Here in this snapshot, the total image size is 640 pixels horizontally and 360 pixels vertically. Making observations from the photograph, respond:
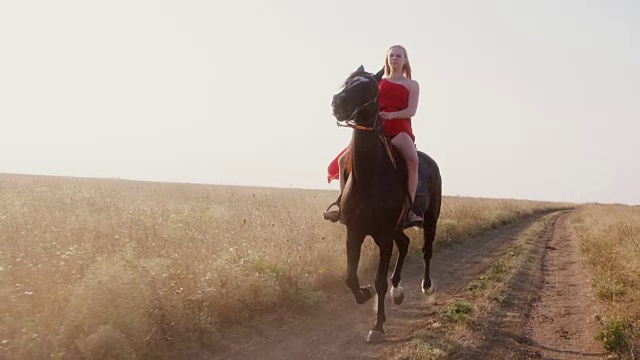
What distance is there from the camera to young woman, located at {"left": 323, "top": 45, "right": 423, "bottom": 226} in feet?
23.3

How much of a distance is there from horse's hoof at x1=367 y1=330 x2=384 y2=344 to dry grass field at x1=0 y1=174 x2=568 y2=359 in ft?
5.63

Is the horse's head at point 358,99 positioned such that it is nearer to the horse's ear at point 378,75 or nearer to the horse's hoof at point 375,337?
the horse's ear at point 378,75

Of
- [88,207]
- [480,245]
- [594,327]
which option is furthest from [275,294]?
[480,245]

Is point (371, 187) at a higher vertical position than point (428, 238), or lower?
higher

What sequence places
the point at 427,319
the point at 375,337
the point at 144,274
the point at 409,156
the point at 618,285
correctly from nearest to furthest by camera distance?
1. the point at 144,274
2. the point at 375,337
3. the point at 409,156
4. the point at 427,319
5. the point at 618,285

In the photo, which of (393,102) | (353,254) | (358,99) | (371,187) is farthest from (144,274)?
(393,102)

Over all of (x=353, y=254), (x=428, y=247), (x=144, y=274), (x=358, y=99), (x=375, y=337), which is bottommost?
(x=375, y=337)

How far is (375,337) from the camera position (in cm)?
645

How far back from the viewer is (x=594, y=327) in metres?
7.11

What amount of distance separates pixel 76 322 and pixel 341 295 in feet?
16.2

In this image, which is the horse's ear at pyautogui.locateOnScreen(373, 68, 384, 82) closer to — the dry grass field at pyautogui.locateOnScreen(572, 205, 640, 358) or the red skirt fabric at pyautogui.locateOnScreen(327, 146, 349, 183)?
the red skirt fabric at pyautogui.locateOnScreen(327, 146, 349, 183)

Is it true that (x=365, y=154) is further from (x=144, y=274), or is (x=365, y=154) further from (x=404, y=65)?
(x=144, y=274)

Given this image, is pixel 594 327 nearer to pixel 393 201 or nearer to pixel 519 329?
pixel 519 329

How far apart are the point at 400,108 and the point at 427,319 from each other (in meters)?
3.25
